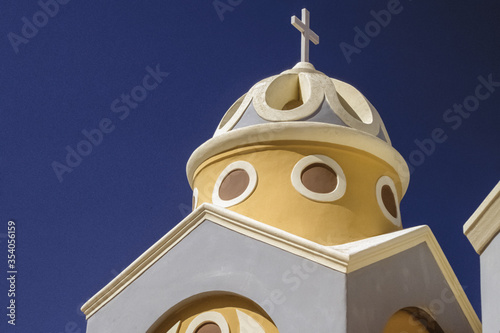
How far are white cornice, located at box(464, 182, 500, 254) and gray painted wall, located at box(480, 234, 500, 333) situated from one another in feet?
0.22

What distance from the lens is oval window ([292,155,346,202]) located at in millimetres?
10922

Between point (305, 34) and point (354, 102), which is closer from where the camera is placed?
point (354, 102)

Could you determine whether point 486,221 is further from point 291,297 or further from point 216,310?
point 216,310

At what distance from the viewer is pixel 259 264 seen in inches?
373

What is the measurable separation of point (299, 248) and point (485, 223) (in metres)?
2.59

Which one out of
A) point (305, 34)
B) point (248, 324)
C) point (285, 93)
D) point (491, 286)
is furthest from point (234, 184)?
point (491, 286)

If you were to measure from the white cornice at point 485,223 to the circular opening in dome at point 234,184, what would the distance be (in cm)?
437

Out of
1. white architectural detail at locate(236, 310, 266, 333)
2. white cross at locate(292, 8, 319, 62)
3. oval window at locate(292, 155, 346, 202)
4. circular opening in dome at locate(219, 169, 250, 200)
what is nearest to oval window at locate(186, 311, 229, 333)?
white architectural detail at locate(236, 310, 266, 333)

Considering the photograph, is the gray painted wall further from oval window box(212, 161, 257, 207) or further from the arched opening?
oval window box(212, 161, 257, 207)

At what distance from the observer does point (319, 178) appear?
11055mm

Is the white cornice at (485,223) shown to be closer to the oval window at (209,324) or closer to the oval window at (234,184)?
the oval window at (209,324)

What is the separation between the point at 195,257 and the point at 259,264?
1.02 meters

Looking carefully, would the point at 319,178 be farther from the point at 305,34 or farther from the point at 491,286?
the point at 491,286

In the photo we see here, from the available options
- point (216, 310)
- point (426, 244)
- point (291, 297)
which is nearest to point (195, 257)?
point (216, 310)
